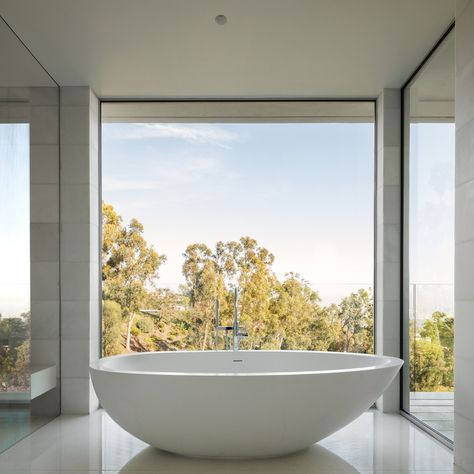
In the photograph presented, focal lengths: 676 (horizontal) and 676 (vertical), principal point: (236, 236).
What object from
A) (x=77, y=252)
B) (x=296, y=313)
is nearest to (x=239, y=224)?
(x=296, y=313)

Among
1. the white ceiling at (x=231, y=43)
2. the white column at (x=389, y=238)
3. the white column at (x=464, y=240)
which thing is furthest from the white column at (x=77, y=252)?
the white column at (x=464, y=240)

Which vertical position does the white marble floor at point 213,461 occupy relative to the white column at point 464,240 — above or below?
below

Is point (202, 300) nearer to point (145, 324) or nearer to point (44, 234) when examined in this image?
point (145, 324)

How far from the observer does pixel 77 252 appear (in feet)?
16.9

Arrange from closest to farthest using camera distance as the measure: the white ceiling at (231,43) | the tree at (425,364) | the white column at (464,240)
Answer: the white column at (464,240) < the white ceiling at (231,43) < the tree at (425,364)

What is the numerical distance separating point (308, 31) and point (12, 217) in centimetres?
211

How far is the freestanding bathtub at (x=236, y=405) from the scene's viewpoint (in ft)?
10.9

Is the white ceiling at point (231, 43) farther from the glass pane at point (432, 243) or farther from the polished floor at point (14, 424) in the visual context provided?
the polished floor at point (14, 424)

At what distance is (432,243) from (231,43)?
1.81 meters

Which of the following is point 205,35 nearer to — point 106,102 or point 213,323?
point 106,102

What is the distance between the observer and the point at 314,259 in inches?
243

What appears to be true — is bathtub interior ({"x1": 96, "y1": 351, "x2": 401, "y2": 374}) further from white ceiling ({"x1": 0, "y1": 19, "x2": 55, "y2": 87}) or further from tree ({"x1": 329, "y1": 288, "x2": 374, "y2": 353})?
white ceiling ({"x1": 0, "y1": 19, "x2": 55, "y2": 87})

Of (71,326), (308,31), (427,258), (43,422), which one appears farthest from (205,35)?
(43,422)

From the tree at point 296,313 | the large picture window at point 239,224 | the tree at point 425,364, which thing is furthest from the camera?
the tree at point 296,313
